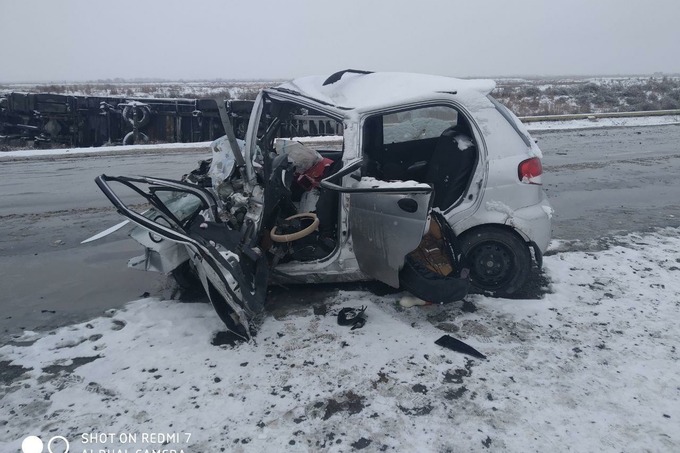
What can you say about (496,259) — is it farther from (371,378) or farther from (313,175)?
(313,175)

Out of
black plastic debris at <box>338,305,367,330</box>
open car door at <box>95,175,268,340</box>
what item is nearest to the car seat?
black plastic debris at <box>338,305,367,330</box>

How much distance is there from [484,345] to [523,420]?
0.79 m

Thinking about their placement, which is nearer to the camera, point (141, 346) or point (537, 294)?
point (141, 346)

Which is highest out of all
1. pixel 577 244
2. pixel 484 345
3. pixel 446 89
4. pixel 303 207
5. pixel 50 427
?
pixel 446 89

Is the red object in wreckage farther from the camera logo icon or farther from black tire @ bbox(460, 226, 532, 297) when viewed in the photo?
the camera logo icon

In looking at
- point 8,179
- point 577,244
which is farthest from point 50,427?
point 8,179

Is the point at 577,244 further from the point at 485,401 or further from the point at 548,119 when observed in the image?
the point at 548,119

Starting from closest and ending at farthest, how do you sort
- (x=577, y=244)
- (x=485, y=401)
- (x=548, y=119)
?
(x=485, y=401)
(x=577, y=244)
(x=548, y=119)

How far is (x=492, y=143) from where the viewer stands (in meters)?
3.96

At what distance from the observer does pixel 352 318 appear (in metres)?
3.67

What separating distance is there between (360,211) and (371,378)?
1280mm

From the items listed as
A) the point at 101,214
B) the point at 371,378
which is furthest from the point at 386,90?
the point at 101,214

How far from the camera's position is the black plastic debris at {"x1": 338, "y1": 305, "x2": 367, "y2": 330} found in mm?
3624

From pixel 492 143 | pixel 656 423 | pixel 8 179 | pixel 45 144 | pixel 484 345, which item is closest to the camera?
pixel 656 423
